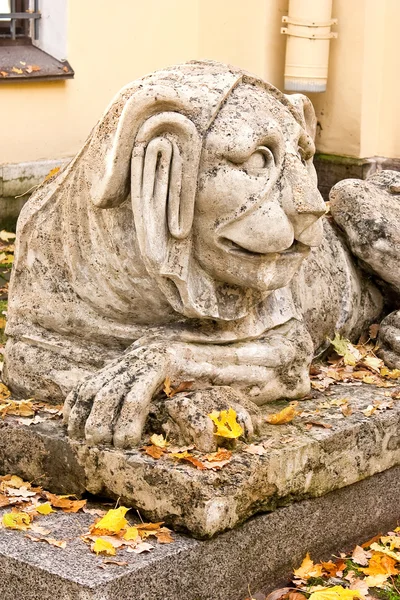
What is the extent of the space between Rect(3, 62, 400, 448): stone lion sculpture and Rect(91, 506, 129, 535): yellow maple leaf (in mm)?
262

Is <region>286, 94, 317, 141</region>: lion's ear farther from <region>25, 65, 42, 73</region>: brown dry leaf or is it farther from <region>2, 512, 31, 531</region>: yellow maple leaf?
<region>25, 65, 42, 73</region>: brown dry leaf

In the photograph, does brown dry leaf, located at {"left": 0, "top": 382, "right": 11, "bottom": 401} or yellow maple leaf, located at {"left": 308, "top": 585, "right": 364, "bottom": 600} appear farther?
brown dry leaf, located at {"left": 0, "top": 382, "right": 11, "bottom": 401}

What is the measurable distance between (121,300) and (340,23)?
7.09 metres

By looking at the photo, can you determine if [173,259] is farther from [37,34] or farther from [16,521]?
[37,34]

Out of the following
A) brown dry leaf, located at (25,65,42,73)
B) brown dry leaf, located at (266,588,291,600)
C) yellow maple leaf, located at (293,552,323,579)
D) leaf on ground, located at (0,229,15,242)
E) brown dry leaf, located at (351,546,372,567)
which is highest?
brown dry leaf, located at (25,65,42,73)

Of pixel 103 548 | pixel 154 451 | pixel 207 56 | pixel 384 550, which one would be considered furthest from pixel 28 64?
pixel 103 548

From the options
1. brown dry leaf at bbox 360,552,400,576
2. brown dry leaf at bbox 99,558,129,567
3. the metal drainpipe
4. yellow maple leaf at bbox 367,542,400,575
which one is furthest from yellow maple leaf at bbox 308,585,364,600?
the metal drainpipe

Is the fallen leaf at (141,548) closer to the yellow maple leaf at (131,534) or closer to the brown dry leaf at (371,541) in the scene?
the yellow maple leaf at (131,534)

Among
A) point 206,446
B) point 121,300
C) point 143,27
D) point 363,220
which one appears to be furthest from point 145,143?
point 143,27

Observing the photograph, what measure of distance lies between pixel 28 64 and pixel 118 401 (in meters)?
6.26

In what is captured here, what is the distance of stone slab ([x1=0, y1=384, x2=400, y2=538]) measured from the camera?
4805 millimetres

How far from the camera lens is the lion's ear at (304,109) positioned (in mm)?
5515

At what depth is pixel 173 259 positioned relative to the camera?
511 cm

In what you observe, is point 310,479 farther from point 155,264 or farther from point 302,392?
point 155,264
